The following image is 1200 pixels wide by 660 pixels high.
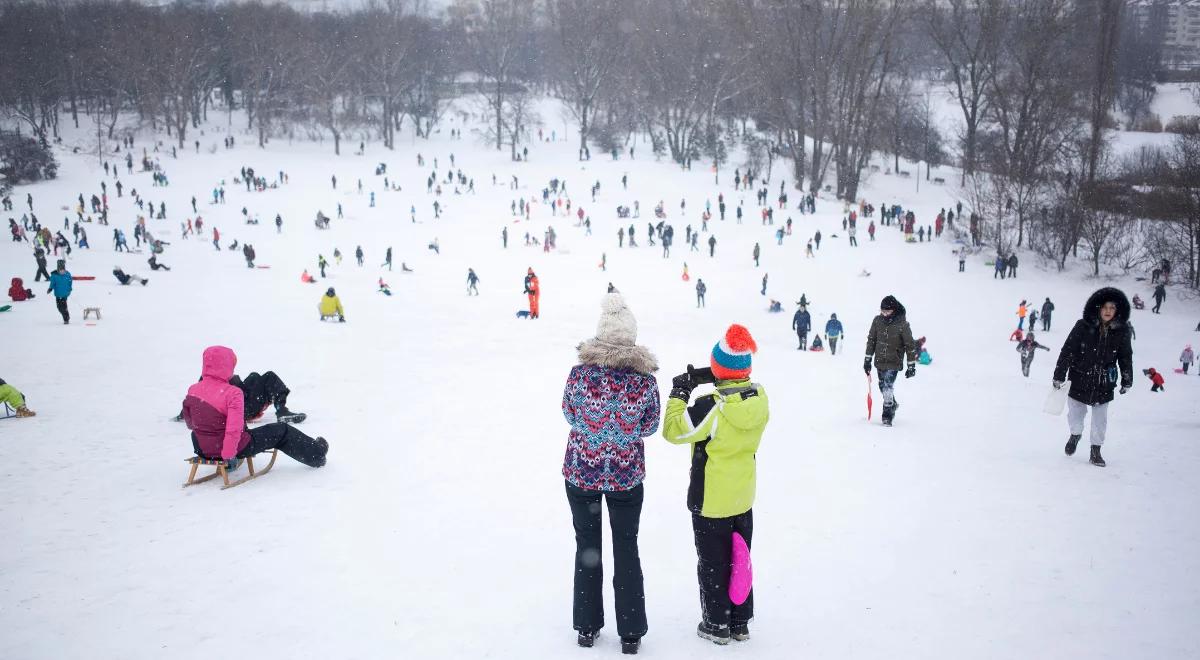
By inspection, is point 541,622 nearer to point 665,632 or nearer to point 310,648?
point 665,632

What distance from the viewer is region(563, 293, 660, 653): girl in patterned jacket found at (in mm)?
3635

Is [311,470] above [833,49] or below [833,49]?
below

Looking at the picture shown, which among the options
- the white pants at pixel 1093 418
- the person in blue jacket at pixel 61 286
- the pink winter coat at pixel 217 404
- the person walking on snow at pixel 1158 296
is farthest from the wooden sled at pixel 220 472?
the person walking on snow at pixel 1158 296

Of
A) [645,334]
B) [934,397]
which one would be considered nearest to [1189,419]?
[934,397]

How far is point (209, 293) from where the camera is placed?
75.7 ft

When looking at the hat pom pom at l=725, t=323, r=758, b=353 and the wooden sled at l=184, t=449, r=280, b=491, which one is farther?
the wooden sled at l=184, t=449, r=280, b=491

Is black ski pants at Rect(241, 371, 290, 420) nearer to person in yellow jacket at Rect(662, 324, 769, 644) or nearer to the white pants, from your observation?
person in yellow jacket at Rect(662, 324, 769, 644)

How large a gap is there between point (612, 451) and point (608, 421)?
155 mm

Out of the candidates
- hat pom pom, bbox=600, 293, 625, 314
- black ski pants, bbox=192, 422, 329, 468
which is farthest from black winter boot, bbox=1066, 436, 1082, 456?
black ski pants, bbox=192, 422, 329, 468

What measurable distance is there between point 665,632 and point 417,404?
272 inches

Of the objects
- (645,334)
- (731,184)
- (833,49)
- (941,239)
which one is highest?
(833,49)

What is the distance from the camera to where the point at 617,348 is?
3615 millimetres

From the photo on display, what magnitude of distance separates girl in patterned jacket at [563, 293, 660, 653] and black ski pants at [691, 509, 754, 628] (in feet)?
1.18

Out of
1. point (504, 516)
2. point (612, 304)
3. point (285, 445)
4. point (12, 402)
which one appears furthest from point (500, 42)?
point (612, 304)
